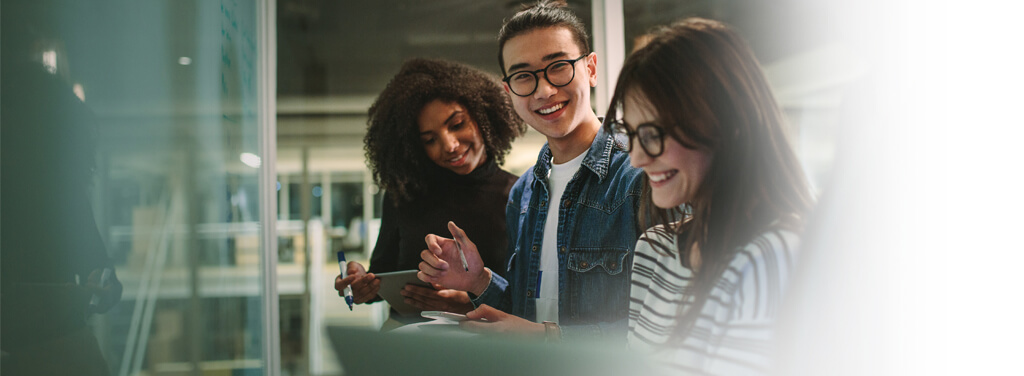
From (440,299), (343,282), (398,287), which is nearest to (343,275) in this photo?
(343,282)

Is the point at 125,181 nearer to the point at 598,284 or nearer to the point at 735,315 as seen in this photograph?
the point at 598,284

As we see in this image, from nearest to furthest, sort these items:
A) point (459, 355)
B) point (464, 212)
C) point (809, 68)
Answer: point (809, 68)
point (459, 355)
point (464, 212)

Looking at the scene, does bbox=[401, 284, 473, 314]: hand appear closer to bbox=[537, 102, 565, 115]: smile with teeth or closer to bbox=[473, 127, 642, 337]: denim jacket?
bbox=[473, 127, 642, 337]: denim jacket

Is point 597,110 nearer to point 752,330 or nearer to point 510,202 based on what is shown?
point 510,202

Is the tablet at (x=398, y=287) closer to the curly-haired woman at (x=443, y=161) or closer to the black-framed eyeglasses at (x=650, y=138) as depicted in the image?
the curly-haired woman at (x=443, y=161)

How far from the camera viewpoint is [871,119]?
0.80m

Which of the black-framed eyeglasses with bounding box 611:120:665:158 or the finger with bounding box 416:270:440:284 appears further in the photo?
the finger with bounding box 416:270:440:284

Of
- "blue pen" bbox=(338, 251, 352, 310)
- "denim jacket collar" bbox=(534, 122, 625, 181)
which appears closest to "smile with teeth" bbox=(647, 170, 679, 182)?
"denim jacket collar" bbox=(534, 122, 625, 181)

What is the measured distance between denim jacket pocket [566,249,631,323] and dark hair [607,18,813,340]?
1.42 ft

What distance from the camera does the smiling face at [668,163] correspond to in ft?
2.82

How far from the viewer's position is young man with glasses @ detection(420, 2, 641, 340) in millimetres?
1311

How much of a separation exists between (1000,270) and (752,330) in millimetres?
297

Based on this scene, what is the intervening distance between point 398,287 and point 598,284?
63cm

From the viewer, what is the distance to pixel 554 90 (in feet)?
4.50
